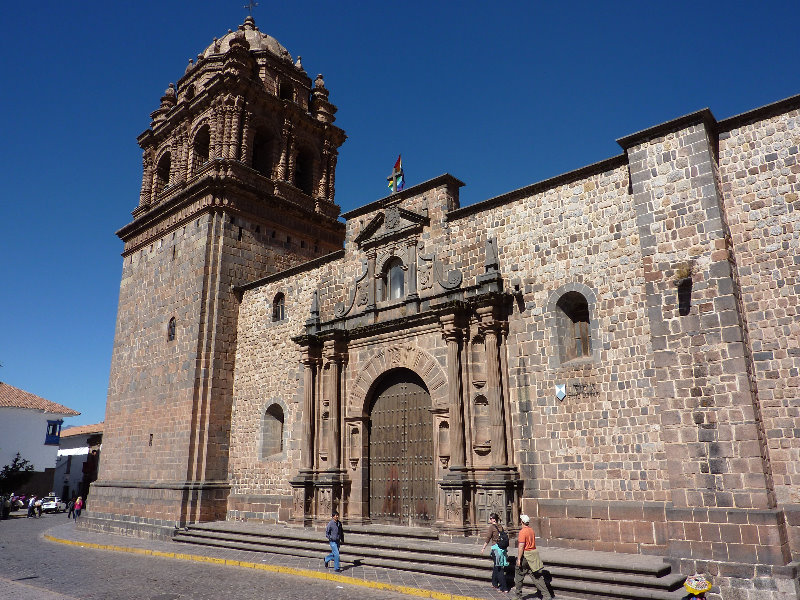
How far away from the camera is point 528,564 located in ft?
27.3

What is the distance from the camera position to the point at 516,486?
1116cm

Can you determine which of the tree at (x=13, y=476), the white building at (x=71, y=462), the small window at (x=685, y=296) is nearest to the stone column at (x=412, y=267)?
the small window at (x=685, y=296)

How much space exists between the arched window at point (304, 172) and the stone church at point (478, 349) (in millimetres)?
1436

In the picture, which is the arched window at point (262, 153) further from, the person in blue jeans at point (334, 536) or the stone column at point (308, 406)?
the person in blue jeans at point (334, 536)

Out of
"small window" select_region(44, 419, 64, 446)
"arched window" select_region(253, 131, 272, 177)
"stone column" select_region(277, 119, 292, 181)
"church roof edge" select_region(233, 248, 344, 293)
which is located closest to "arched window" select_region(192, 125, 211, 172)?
"arched window" select_region(253, 131, 272, 177)

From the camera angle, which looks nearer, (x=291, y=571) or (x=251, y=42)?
(x=291, y=571)

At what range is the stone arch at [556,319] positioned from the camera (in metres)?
10.8

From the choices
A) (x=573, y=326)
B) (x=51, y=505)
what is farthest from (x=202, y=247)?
(x=51, y=505)

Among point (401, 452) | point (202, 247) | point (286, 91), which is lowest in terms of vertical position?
point (401, 452)

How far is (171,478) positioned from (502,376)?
37.6ft

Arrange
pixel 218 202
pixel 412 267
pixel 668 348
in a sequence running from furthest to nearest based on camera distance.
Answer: pixel 218 202 < pixel 412 267 < pixel 668 348

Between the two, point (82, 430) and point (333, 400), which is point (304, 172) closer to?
point (333, 400)

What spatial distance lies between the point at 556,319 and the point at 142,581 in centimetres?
949

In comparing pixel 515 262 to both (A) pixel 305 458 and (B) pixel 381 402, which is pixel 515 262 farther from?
(A) pixel 305 458
